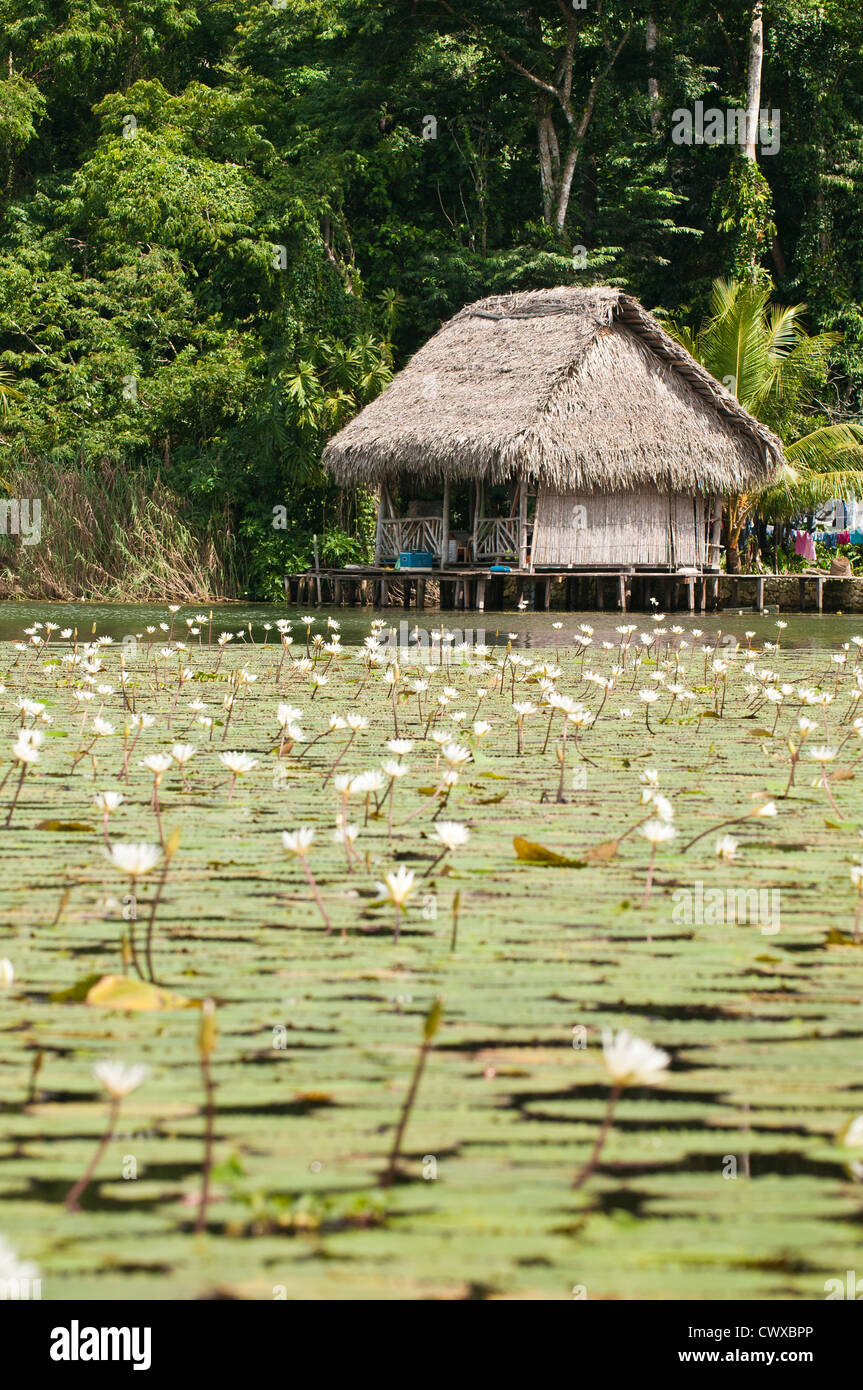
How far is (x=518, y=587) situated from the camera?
2167 centimetres

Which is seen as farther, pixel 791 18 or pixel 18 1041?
pixel 791 18

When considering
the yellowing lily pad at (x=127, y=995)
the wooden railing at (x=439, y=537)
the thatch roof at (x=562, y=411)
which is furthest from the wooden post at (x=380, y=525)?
the yellowing lily pad at (x=127, y=995)

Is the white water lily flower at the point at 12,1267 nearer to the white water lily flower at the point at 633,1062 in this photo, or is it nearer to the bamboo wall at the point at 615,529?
the white water lily flower at the point at 633,1062

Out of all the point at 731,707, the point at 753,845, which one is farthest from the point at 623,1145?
the point at 731,707

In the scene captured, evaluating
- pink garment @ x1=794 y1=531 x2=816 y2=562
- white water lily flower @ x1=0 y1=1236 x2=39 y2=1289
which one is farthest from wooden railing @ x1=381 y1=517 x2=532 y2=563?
white water lily flower @ x1=0 y1=1236 x2=39 y2=1289

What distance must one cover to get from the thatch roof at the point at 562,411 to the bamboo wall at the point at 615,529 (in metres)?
0.67

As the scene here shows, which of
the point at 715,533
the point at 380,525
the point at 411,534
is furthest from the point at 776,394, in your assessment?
the point at 380,525

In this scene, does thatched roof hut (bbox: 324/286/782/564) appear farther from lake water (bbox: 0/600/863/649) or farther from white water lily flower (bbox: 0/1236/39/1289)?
white water lily flower (bbox: 0/1236/39/1289)

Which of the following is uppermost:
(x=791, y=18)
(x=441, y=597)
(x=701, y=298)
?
(x=791, y=18)

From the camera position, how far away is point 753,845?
147 inches

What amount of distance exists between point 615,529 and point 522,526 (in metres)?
1.58

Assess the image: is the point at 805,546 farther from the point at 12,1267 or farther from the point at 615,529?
the point at 12,1267
